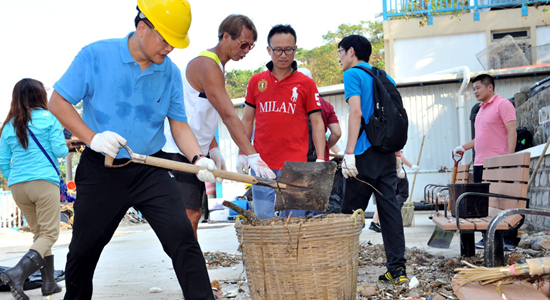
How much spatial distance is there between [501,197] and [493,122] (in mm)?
2226

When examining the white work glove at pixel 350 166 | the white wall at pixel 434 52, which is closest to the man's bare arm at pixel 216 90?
the white work glove at pixel 350 166

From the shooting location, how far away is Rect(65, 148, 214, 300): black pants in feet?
8.48

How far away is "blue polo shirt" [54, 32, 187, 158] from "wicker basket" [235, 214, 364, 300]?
791 millimetres

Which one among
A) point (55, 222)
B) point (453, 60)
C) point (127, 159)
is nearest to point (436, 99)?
point (453, 60)

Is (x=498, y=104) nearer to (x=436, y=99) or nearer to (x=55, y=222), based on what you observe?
(x=55, y=222)

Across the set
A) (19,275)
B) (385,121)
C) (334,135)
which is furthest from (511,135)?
(19,275)

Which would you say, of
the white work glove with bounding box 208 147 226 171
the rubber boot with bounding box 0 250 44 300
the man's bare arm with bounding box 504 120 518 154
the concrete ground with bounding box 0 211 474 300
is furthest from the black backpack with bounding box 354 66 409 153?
the rubber boot with bounding box 0 250 44 300

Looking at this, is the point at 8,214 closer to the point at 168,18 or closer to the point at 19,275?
the point at 19,275

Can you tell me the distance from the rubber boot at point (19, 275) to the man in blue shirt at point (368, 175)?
8.36ft

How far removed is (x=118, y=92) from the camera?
273cm

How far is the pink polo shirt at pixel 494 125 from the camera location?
586 centimetres

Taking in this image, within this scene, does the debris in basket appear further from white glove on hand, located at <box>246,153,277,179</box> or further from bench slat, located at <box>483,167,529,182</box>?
bench slat, located at <box>483,167,529,182</box>

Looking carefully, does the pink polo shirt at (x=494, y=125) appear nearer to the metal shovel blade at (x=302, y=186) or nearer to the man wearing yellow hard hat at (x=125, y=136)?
the metal shovel blade at (x=302, y=186)

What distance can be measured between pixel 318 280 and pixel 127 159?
1251 mm
